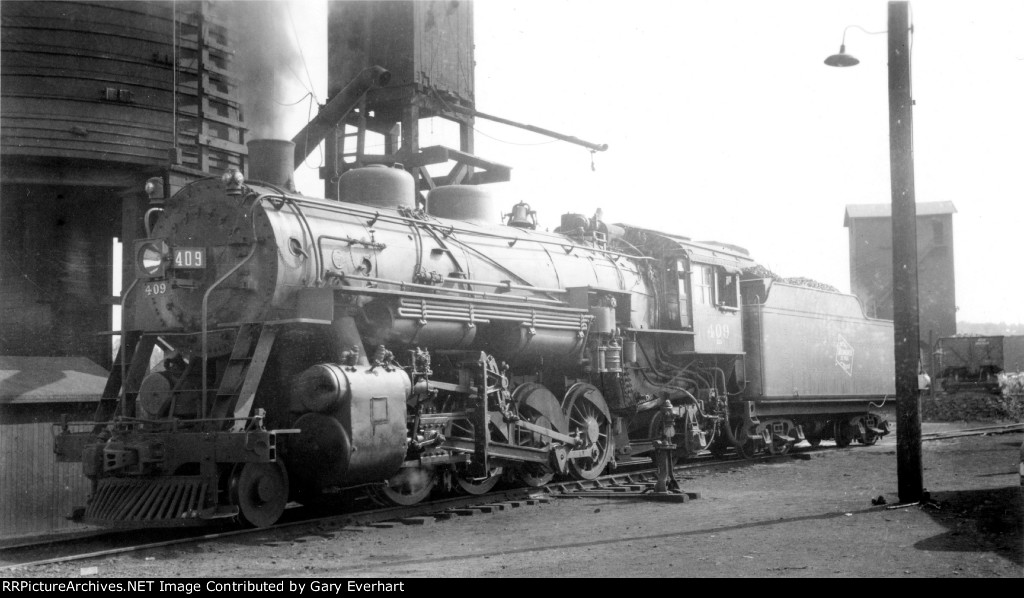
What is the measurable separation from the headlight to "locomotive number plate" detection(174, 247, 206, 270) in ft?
0.74

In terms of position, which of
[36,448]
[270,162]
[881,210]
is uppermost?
[881,210]

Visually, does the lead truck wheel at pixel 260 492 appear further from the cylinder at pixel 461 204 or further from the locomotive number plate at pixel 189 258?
the cylinder at pixel 461 204

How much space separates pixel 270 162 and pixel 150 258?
5.05ft

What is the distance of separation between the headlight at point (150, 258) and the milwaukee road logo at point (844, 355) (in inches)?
482

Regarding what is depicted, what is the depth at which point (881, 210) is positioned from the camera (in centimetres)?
4072

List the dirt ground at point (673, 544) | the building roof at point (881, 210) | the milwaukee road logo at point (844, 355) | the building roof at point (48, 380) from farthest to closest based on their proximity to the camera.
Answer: the building roof at point (881, 210), the milwaukee road logo at point (844, 355), the building roof at point (48, 380), the dirt ground at point (673, 544)

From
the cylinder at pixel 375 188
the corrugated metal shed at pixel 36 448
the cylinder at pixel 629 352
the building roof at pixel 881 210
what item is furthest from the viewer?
the building roof at pixel 881 210

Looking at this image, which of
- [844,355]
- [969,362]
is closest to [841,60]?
[844,355]

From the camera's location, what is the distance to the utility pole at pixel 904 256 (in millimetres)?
9242

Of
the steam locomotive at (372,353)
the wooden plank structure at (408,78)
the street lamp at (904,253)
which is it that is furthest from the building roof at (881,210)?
the street lamp at (904,253)

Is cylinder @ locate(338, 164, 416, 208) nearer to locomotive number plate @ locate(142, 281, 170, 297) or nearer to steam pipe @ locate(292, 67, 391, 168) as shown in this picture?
locomotive number plate @ locate(142, 281, 170, 297)

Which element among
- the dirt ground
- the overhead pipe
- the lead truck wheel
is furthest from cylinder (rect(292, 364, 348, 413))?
the overhead pipe

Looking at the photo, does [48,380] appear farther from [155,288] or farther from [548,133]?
[548,133]

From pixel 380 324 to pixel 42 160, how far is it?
18.6 ft
